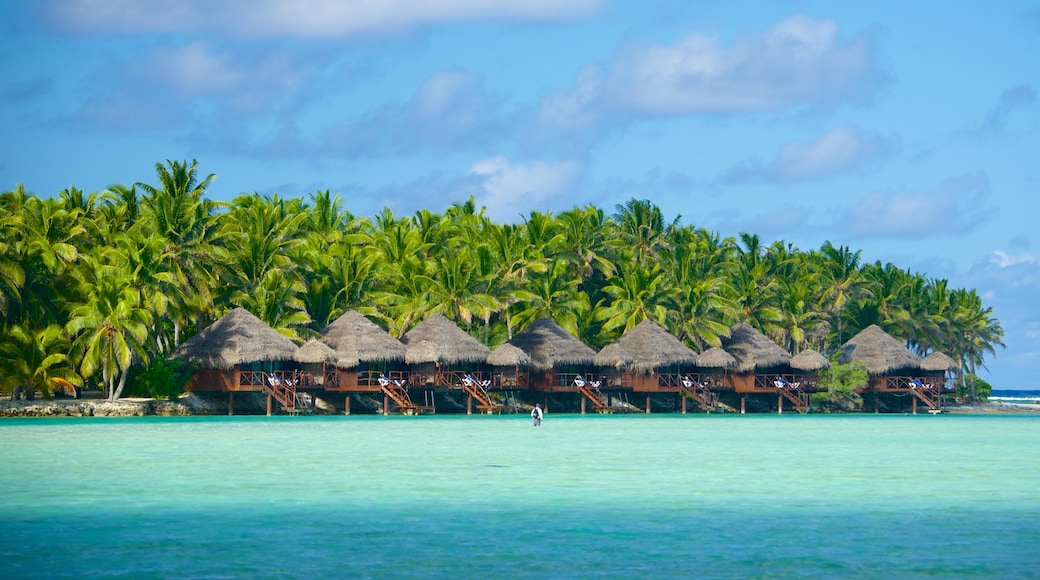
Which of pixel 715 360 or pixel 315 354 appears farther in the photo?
pixel 715 360

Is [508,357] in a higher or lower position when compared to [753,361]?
lower

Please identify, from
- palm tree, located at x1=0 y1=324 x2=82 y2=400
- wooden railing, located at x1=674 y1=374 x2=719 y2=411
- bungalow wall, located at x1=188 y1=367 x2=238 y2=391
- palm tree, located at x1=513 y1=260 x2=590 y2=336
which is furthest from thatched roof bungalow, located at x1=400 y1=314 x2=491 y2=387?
palm tree, located at x1=0 y1=324 x2=82 y2=400

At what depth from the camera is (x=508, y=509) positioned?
611 inches

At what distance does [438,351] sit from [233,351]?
22.9 feet

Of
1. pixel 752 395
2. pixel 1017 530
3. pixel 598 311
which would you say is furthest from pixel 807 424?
pixel 1017 530

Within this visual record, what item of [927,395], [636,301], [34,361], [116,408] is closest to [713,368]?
[636,301]

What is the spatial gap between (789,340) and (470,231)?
17383 mm

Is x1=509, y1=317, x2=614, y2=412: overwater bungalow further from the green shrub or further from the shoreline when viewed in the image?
the green shrub

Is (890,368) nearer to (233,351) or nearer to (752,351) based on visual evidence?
(752,351)

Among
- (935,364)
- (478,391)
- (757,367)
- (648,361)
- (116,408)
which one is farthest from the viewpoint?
(935,364)

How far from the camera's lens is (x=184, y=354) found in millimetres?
42062

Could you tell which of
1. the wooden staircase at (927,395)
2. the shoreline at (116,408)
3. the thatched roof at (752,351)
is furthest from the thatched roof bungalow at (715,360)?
the shoreline at (116,408)

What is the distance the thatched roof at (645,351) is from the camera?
162ft

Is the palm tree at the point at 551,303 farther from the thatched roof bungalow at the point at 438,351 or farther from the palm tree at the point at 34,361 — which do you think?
the palm tree at the point at 34,361
